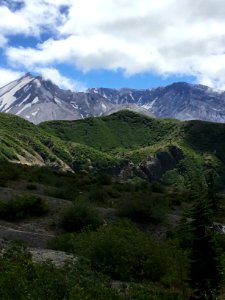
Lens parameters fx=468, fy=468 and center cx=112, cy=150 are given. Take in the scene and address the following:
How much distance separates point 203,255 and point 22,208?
18.6 meters

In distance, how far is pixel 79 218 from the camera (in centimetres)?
3167

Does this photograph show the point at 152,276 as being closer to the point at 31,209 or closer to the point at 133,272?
the point at 133,272

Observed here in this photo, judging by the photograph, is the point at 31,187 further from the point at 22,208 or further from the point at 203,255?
the point at 203,255

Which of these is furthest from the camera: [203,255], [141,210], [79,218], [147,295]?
[141,210]

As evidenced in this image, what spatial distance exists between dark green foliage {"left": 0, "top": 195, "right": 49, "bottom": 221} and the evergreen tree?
17.6m

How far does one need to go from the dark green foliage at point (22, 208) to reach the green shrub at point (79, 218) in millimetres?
3457

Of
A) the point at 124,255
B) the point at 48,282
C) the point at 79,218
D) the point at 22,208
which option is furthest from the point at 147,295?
the point at 22,208

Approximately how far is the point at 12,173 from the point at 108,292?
121 feet

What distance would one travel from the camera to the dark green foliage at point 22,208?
33509mm

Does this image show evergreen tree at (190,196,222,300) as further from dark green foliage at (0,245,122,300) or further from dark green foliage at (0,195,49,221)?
dark green foliage at (0,195,49,221)

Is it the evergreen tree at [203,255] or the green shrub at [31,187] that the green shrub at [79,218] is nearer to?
the green shrub at [31,187]

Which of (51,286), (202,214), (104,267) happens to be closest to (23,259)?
(51,286)

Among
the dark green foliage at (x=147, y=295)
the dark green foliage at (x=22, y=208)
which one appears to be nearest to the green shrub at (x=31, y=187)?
the dark green foliage at (x=22, y=208)

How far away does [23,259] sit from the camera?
1630 cm
